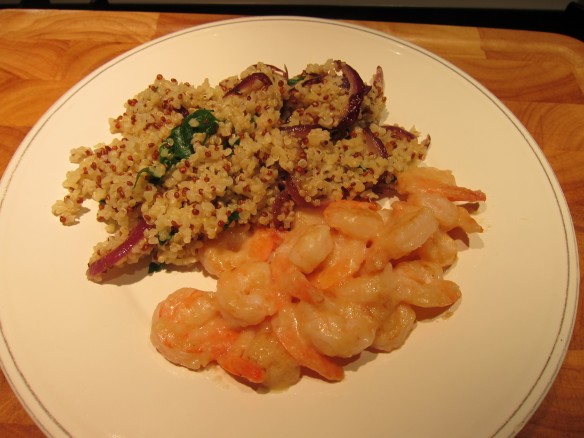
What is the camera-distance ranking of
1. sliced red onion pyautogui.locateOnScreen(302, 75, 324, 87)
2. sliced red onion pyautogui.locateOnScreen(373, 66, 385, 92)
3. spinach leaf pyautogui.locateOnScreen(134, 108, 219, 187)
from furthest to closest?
sliced red onion pyautogui.locateOnScreen(373, 66, 385, 92) → sliced red onion pyautogui.locateOnScreen(302, 75, 324, 87) → spinach leaf pyautogui.locateOnScreen(134, 108, 219, 187)

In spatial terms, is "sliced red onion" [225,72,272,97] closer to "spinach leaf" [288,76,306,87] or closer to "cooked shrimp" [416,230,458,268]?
"spinach leaf" [288,76,306,87]

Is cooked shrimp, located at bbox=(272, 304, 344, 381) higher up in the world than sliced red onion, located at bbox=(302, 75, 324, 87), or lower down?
lower down

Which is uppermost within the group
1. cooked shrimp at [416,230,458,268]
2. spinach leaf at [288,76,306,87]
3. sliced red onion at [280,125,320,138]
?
spinach leaf at [288,76,306,87]

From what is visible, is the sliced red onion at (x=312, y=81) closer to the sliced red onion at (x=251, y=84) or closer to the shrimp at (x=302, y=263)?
the sliced red onion at (x=251, y=84)

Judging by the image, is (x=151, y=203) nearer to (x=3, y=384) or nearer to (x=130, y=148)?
(x=130, y=148)

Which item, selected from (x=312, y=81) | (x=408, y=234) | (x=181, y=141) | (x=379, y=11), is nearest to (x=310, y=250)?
(x=408, y=234)

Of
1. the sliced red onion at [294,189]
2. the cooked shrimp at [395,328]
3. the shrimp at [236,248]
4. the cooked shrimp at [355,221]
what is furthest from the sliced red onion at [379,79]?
the cooked shrimp at [395,328]

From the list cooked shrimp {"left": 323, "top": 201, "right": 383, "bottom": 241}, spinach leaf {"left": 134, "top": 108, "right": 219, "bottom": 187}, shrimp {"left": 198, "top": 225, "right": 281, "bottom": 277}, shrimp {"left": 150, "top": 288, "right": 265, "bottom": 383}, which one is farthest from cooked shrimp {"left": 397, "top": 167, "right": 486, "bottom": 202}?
shrimp {"left": 150, "top": 288, "right": 265, "bottom": 383}

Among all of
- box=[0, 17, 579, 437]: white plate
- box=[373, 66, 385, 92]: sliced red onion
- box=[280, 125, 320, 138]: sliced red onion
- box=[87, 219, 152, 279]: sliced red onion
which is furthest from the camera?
box=[373, 66, 385, 92]: sliced red onion
